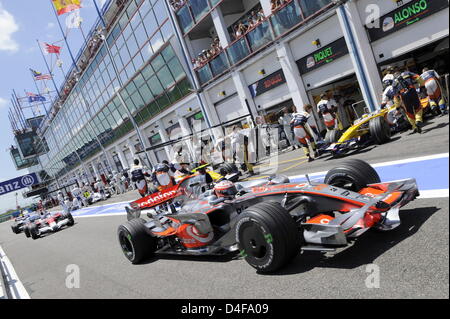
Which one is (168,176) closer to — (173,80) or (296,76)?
(296,76)

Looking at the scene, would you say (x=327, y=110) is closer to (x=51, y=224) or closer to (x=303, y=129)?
(x=303, y=129)

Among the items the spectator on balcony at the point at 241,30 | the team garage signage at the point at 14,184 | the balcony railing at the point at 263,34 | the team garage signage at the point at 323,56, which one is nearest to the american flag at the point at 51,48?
the team garage signage at the point at 14,184

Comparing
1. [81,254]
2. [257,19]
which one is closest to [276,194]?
[81,254]

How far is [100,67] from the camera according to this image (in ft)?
127

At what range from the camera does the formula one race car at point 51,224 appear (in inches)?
629

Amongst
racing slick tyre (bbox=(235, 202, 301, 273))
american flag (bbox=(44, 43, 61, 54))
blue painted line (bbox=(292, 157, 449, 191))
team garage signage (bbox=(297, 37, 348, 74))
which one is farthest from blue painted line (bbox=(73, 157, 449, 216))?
american flag (bbox=(44, 43, 61, 54))

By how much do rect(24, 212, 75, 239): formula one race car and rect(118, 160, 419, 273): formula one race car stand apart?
36.2 feet

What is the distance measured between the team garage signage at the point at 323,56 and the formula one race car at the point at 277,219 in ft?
37.3

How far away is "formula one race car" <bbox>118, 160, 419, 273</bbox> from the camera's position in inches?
144

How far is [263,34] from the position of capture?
59.4 ft

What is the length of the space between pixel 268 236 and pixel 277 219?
0.19 m

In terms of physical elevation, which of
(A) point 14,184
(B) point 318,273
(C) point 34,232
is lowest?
(B) point 318,273

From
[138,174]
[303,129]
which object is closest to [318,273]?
[303,129]
